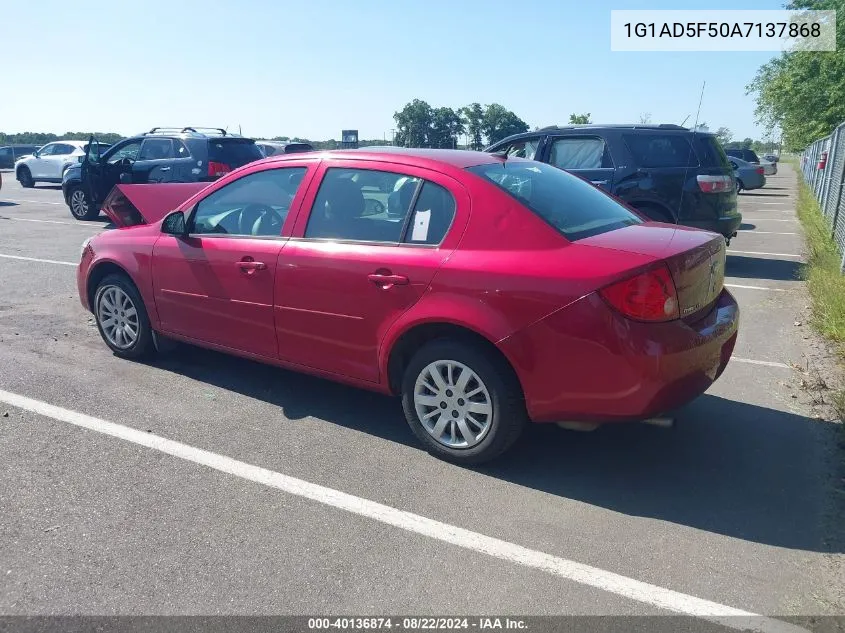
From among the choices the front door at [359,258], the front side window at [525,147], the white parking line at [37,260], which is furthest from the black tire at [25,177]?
the front door at [359,258]

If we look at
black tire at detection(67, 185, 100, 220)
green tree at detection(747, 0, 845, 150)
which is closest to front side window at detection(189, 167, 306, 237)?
black tire at detection(67, 185, 100, 220)

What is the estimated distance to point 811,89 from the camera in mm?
31016

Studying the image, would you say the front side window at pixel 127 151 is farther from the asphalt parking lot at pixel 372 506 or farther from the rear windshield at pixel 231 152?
the asphalt parking lot at pixel 372 506

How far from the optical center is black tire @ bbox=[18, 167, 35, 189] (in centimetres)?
2752

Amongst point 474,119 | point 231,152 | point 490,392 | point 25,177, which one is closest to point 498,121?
point 474,119

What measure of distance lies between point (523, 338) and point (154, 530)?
6.42 ft

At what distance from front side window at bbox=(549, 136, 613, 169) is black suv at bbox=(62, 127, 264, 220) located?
590 centimetres

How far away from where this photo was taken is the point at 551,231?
368cm

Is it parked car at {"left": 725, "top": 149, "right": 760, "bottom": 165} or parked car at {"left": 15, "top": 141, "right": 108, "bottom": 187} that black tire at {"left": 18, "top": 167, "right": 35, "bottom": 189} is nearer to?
parked car at {"left": 15, "top": 141, "right": 108, "bottom": 187}

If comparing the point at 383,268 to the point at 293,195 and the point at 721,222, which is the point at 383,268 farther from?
the point at 721,222

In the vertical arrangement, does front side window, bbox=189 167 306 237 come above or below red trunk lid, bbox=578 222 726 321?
above

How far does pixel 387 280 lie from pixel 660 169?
6.32 metres

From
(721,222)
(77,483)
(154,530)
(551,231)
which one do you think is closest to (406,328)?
(551,231)

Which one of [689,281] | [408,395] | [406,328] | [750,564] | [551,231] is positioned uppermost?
[551,231]
